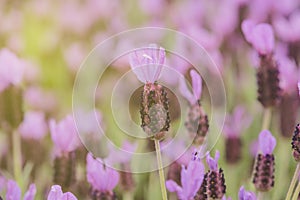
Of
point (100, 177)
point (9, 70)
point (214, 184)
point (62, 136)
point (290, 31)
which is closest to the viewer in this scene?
point (214, 184)

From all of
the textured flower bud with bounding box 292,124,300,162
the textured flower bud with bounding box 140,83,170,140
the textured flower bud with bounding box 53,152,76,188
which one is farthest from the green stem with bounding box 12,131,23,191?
the textured flower bud with bounding box 292,124,300,162

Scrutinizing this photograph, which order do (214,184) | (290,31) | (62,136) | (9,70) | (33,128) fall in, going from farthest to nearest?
1. (290,31)
2. (33,128)
3. (9,70)
4. (62,136)
5. (214,184)

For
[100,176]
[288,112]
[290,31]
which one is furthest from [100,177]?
[290,31]

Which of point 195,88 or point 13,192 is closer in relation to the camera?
point 13,192

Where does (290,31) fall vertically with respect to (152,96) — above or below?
above

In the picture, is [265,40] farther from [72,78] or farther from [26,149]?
[72,78]

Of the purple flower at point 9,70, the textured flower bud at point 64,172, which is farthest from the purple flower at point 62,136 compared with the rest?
the purple flower at point 9,70

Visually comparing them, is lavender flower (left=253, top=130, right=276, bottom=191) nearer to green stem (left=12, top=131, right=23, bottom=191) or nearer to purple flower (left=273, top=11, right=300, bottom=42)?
green stem (left=12, top=131, right=23, bottom=191)

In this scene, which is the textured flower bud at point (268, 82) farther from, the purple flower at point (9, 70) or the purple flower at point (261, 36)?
the purple flower at point (9, 70)

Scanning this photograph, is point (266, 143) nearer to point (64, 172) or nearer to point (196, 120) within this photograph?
point (196, 120)
